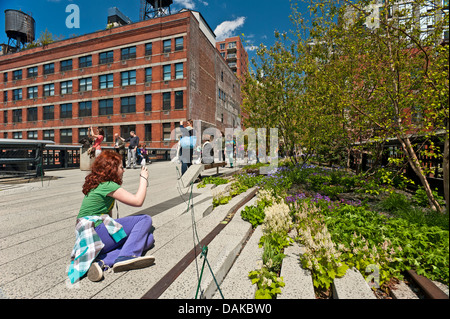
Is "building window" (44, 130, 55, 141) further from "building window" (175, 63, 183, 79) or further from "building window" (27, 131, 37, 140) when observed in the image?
"building window" (175, 63, 183, 79)

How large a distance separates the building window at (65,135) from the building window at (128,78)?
34.8 ft

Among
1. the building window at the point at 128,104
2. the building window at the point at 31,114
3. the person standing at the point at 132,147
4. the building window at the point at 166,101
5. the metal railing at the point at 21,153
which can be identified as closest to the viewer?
the metal railing at the point at 21,153

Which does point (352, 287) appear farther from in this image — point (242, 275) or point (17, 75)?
point (17, 75)

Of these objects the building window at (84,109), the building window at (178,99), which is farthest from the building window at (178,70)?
the building window at (84,109)

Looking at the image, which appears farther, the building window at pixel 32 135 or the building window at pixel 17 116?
the building window at pixel 17 116

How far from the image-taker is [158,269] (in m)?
2.34

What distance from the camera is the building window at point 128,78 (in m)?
28.1

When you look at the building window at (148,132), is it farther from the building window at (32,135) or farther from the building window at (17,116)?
the building window at (17,116)

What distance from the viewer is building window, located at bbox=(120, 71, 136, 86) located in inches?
1108

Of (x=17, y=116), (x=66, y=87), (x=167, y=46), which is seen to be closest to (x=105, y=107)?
(x=66, y=87)

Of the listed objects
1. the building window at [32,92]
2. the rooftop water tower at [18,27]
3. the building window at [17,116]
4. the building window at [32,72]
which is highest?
the rooftop water tower at [18,27]

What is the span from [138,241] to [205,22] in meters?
34.7

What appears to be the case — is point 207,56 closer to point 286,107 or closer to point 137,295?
point 286,107
